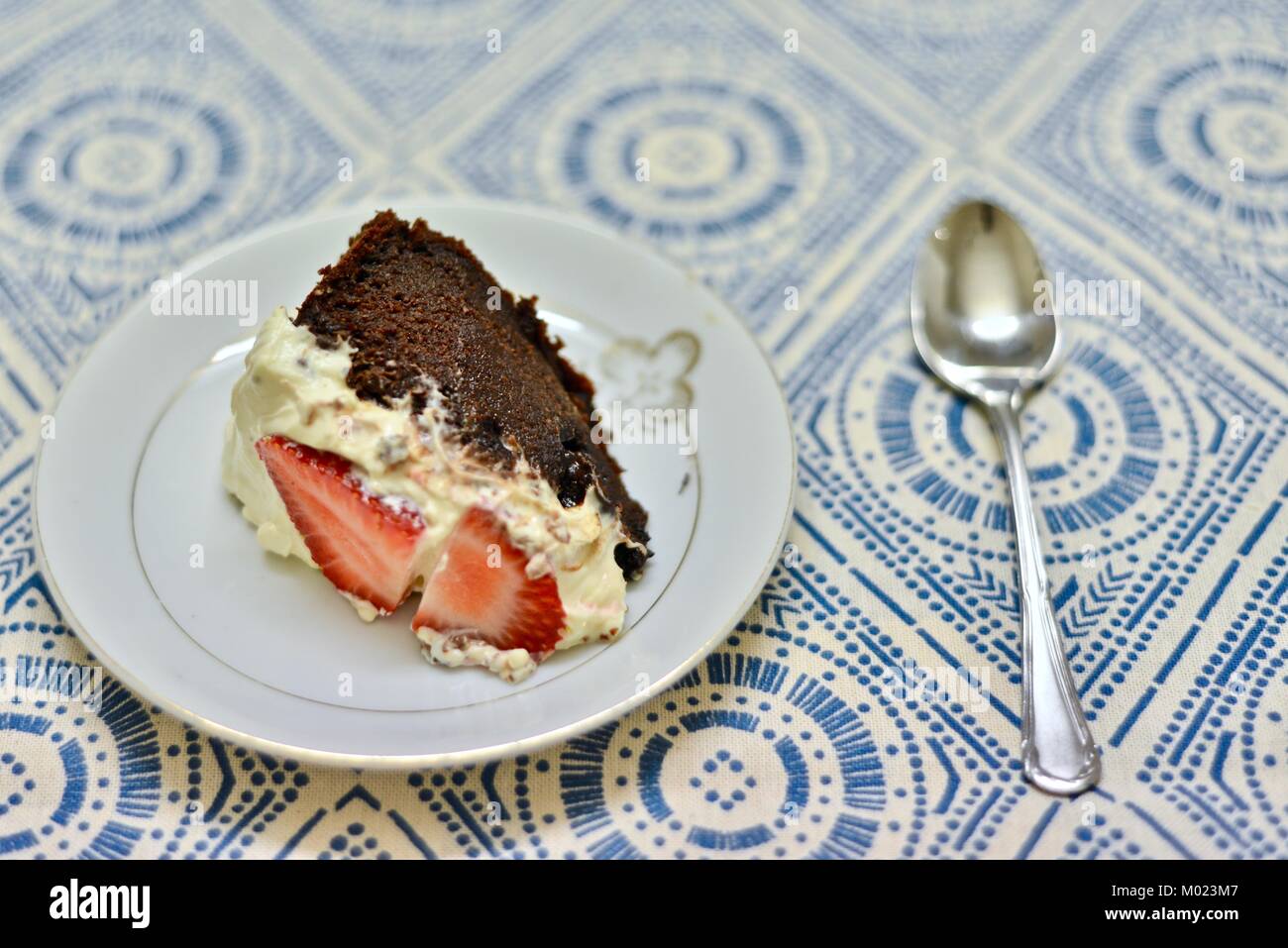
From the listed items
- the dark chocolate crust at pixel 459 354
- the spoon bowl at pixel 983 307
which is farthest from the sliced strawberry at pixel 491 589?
the spoon bowl at pixel 983 307

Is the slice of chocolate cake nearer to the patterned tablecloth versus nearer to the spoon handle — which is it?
the patterned tablecloth

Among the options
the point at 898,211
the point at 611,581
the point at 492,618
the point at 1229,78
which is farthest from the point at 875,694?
the point at 1229,78

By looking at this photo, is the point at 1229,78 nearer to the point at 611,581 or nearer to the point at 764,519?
the point at 764,519

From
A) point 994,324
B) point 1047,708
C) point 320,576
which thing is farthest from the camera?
point 994,324

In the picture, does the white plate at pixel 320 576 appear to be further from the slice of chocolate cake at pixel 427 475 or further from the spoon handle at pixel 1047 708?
the spoon handle at pixel 1047 708

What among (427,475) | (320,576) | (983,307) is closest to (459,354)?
(427,475)

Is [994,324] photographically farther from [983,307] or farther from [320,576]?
[320,576]

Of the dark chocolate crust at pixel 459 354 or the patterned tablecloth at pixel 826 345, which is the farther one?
the dark chocolate crust at pixel 459 354
